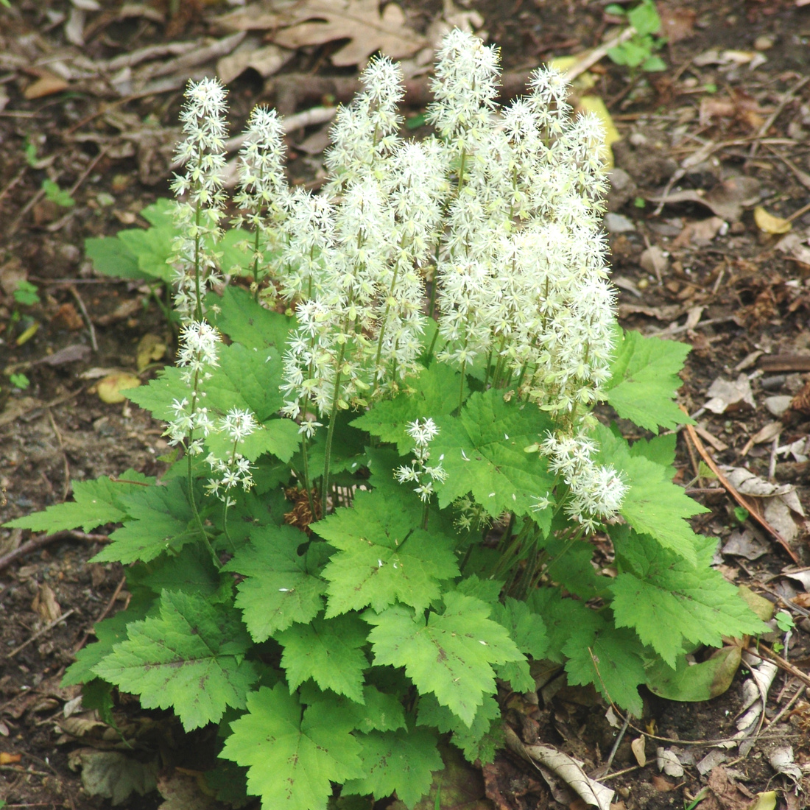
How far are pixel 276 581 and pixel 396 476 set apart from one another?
60 centimetres

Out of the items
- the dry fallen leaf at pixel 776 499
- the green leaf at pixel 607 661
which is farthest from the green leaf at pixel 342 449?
the dry fallen leaf at pixel 776 499

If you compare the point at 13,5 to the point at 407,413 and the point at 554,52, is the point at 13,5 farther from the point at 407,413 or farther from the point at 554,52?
the point at 407,413

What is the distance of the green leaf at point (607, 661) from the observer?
3.28 m

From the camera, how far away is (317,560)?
312 centimetres

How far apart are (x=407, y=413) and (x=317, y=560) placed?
2.19ft

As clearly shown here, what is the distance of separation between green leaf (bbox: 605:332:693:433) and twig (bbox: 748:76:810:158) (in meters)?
2.86

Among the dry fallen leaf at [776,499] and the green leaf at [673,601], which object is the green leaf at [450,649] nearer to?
the green leaf at [673,601]

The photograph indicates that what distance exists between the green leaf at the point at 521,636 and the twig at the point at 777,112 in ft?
13.5

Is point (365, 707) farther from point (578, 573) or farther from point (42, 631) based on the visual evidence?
point (42, 631)

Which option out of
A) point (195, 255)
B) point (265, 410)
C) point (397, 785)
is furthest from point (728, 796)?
point (195, 255)

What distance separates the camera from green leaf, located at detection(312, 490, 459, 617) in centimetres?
284

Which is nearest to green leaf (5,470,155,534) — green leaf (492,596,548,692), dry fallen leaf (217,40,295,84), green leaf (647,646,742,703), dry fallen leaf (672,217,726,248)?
green leaf (492,596,548,692)

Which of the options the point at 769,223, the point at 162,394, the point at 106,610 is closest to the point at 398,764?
the point at 162,394

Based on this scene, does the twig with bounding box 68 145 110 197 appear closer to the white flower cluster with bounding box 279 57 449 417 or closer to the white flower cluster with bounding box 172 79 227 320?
the white flower cluster with bounding box 172 79 227 320
